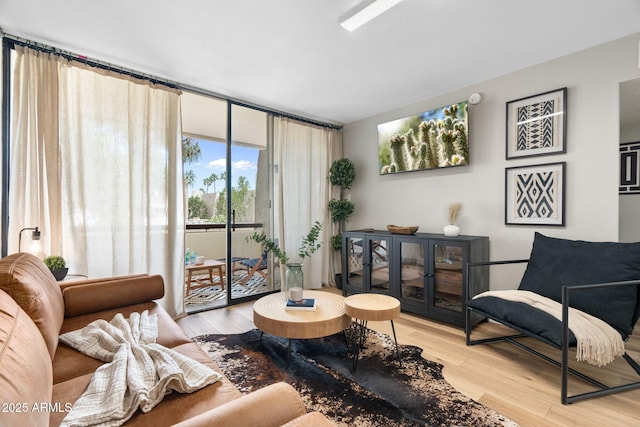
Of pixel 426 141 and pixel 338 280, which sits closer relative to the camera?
pixel 426 141

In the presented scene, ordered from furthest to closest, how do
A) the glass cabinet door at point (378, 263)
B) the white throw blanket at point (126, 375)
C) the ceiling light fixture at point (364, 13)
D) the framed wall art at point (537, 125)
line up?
1. the glass cabinet door at point (378, 263)
2. the framed wall art at point (537, 125)
3. the ceiling light fixture at point (364, 13)
4. the white throw blanket at point (126, 375)

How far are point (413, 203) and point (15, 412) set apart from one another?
142 inches

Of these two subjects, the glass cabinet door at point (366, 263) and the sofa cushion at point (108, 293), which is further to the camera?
the glass cabinet door at point (366, 263)

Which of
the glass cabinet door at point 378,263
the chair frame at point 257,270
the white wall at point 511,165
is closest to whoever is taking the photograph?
the white wall at point 511,165

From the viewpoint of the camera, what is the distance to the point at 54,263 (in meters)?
2.14

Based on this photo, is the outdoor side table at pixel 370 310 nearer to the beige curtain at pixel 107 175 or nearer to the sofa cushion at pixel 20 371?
the sofa cushion at pixel 20 371

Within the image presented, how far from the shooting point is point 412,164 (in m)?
3.53

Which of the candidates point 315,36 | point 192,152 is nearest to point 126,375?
point 315,36

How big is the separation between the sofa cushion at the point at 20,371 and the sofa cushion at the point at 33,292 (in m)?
0.30

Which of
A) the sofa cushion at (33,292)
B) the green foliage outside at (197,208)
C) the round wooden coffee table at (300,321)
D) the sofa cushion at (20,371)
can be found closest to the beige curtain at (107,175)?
the sofa cushion at (33,292)

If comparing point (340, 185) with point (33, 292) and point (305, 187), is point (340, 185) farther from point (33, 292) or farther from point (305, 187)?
point (33, 292)

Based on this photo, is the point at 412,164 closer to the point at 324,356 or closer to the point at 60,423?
the point at 324,356

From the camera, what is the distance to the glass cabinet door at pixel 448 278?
9.20 ft

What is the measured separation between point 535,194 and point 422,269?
1.26 m
